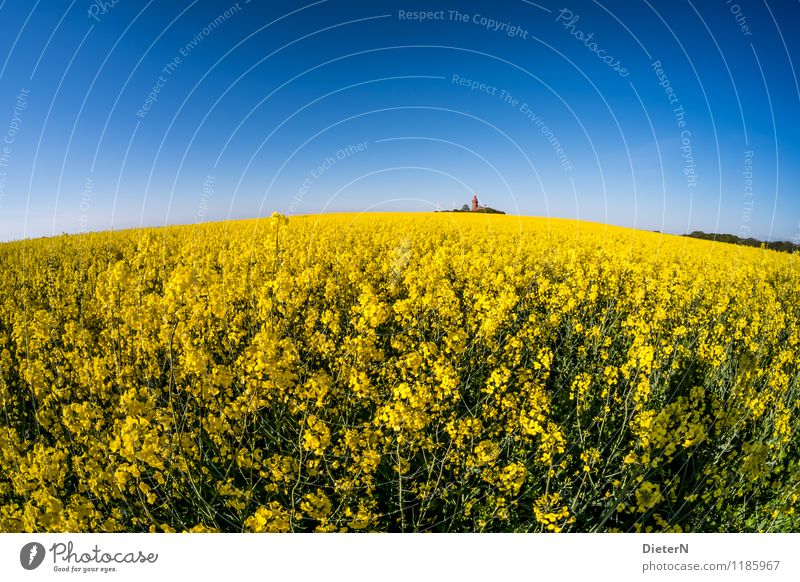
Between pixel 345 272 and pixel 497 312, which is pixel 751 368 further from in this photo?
pixel 345 272

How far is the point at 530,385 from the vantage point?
13.2 feet

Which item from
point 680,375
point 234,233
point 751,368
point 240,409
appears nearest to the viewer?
point 240,409

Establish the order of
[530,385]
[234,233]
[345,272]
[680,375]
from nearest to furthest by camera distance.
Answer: [530,385]
[680,375]
[345,272]
[234,233]

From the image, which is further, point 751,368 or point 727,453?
point 751,368

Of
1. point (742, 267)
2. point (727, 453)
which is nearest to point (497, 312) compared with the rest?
point (727, 453)

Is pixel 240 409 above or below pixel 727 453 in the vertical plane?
above
